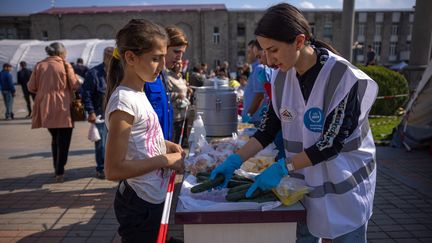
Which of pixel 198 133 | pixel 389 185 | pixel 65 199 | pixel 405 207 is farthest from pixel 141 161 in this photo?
pixel 389 185

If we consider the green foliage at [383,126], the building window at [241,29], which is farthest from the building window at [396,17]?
the green foliage at [383,126]

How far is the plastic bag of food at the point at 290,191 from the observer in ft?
5.07

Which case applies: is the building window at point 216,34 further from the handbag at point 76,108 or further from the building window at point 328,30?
the handbag at point 76,108

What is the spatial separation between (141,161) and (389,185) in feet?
12.8

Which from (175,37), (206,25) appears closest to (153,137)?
(175,37)

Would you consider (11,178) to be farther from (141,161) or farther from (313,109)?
(313,109)

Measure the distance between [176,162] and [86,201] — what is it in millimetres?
2745

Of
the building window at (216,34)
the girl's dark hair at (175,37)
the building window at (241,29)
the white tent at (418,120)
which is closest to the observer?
the girl's dark hair at (175,37)

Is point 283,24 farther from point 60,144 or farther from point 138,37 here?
point 60,144

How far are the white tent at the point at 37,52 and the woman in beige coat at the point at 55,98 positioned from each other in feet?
62.4

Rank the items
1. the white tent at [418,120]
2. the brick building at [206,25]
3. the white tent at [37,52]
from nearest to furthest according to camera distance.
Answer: the white tent at [418,120], the white tent at [37,52], the brick building at [206,25]

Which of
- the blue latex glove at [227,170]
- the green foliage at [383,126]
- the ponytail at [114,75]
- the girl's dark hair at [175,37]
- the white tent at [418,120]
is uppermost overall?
the girl's dark hair at [175,37]

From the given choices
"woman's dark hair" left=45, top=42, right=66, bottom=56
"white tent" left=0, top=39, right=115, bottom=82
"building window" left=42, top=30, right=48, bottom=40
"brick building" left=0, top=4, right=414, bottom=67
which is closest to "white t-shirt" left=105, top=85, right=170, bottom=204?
"woman's dark hair" left=45, top=42, right=66, bottom=56

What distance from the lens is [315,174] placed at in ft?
5.19
